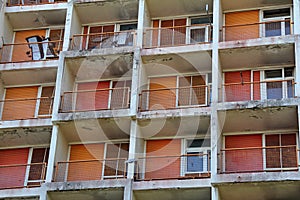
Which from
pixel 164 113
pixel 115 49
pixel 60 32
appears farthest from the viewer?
pixel 60 32

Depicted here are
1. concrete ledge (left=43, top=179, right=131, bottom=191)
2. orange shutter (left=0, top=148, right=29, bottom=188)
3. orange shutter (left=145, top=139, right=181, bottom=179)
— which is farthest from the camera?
orange shutter (left=0, top=148, right=29, bottom=188)

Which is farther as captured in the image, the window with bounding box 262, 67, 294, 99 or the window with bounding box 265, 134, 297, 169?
the window with bounding box 262, 67, 294, 99

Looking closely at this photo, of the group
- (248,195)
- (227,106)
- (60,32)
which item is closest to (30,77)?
(60,32)

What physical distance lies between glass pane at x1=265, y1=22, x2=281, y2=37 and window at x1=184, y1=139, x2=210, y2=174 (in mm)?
5149

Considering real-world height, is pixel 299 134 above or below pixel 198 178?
above

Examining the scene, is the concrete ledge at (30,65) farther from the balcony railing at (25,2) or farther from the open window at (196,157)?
the open window at (196,157)

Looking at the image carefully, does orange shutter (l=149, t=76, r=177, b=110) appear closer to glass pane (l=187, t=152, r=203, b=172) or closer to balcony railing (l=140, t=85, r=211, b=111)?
balcony railing (l=140, t=85, r=211, b=111)

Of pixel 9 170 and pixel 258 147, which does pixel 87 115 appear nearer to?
pixel 9 170

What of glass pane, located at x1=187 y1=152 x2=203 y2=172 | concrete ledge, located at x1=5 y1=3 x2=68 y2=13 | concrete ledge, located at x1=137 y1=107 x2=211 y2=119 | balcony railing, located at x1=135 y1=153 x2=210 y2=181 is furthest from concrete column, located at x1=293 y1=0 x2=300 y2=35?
concrete ledge, located at x1=5 y1=3 x2=68 y2=13

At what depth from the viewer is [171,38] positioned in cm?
2759

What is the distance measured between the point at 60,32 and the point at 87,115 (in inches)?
221

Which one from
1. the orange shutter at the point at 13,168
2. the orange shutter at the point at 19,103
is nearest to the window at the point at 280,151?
the orange shutter at the point at 13,168

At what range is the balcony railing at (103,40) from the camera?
91.2ft

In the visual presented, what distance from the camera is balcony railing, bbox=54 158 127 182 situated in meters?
25.3
